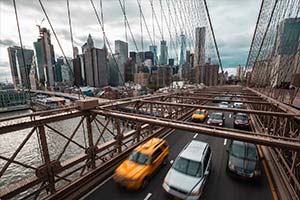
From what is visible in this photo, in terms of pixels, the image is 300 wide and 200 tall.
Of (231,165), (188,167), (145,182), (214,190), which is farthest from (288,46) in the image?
(145,182)

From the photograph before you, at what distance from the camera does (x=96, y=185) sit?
22.6 feet

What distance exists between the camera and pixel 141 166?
6863 mm

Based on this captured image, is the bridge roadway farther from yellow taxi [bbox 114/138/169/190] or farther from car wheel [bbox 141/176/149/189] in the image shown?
yellow taxi [bbox 114/138/169/190]

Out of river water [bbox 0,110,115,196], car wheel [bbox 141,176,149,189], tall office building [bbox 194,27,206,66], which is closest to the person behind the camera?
car wheel [bbox 141,176,149,189]

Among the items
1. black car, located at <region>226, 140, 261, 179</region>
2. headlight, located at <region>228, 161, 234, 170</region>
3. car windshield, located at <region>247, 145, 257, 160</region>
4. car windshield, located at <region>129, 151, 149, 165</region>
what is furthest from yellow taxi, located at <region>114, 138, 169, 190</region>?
car windshield, located at <region>247, 145, 257, 160</region>

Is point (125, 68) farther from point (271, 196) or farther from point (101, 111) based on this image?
point (271, 196)

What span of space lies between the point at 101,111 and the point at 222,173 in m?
7.00

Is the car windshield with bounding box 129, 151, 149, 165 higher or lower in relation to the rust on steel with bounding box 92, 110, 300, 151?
lower

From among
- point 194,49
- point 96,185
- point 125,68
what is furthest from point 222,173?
point 194,49

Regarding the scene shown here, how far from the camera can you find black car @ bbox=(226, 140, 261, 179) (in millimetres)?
6904

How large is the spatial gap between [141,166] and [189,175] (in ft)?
7.05

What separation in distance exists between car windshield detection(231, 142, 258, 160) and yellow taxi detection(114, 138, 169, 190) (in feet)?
12.2

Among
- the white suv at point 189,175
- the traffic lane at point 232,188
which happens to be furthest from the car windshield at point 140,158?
the traffic lane at point 232,188

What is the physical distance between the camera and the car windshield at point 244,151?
24.1 feet
